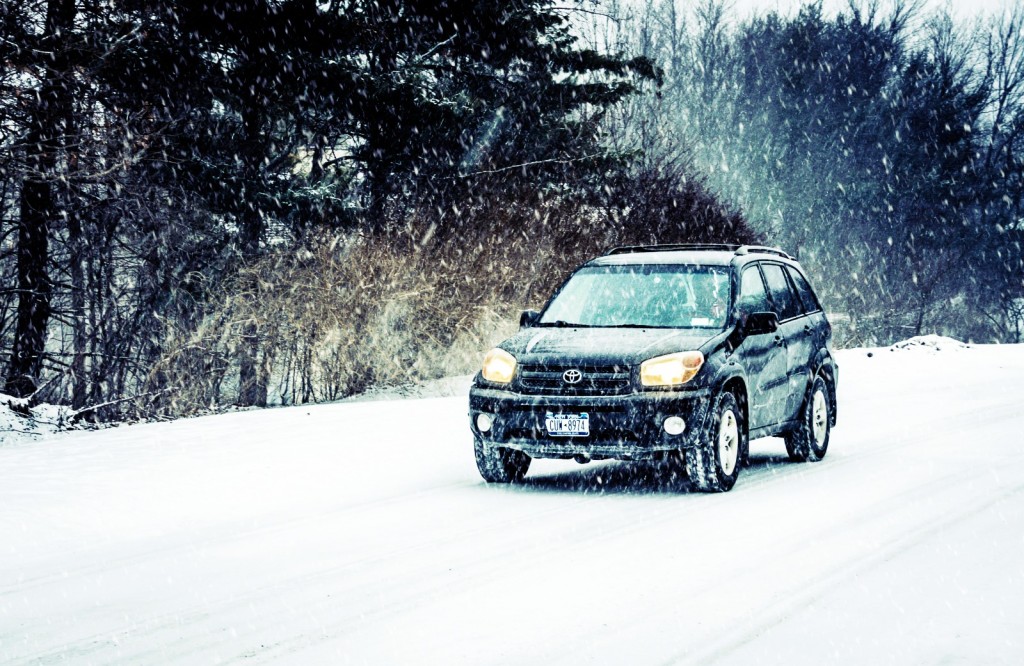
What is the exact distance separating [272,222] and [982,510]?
48.5 ft

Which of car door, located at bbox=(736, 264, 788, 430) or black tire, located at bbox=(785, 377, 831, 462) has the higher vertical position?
car door, located at bbox=(736, 264, 788, 430)

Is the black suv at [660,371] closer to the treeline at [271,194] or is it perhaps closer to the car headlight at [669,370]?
the car headlight at [669,370]

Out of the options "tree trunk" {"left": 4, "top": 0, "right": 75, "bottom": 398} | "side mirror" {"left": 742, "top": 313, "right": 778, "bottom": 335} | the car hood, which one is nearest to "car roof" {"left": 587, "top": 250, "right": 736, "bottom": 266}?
"side mirror" {"left": 742, "top": 313, "right": 778, "bottom": 335}

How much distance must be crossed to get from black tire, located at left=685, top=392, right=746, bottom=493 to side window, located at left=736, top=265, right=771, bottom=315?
942mm

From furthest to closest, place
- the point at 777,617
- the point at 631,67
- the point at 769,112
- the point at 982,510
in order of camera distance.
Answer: the point at 769,112, the point at 631,67, the point at 982,510, the point at 777,617

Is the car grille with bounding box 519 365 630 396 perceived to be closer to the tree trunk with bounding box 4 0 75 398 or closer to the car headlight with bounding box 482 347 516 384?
the car headlight with bounding box 482 347 516 384

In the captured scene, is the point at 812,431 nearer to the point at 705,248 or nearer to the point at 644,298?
the point at 705,248

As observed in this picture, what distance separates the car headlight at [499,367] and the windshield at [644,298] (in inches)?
34.6

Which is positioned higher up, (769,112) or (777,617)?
(769,112)

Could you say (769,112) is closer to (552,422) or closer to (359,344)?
(359,344)

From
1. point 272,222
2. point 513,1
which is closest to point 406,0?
point 513,1

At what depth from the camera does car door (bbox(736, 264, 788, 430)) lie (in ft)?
32.2

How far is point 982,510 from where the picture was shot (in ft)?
27.1

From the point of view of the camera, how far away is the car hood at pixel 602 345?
9.05 m
